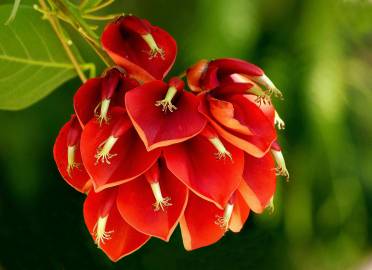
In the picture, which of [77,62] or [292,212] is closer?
[77,62]

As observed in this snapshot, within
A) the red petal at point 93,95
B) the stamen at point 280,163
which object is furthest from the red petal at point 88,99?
the stamen at point 280,163

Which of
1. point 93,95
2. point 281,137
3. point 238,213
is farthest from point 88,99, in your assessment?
point 281,137

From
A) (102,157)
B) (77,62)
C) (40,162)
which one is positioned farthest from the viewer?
(40,162)

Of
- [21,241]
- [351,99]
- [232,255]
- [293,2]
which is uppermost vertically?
[293,2]

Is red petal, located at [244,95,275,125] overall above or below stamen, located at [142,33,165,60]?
below

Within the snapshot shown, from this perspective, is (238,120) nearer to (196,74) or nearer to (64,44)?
(196,74)

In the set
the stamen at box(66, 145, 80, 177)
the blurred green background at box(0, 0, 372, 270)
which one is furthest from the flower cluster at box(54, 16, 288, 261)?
→ the blurred green background at box(0, 0, 372, 270)

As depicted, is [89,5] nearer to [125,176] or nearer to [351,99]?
[125,176]

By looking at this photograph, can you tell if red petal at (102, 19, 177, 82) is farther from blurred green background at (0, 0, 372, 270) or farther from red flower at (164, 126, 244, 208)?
blurred green background at (0, 0, 372, 270)

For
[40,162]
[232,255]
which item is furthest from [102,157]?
[232,255]
